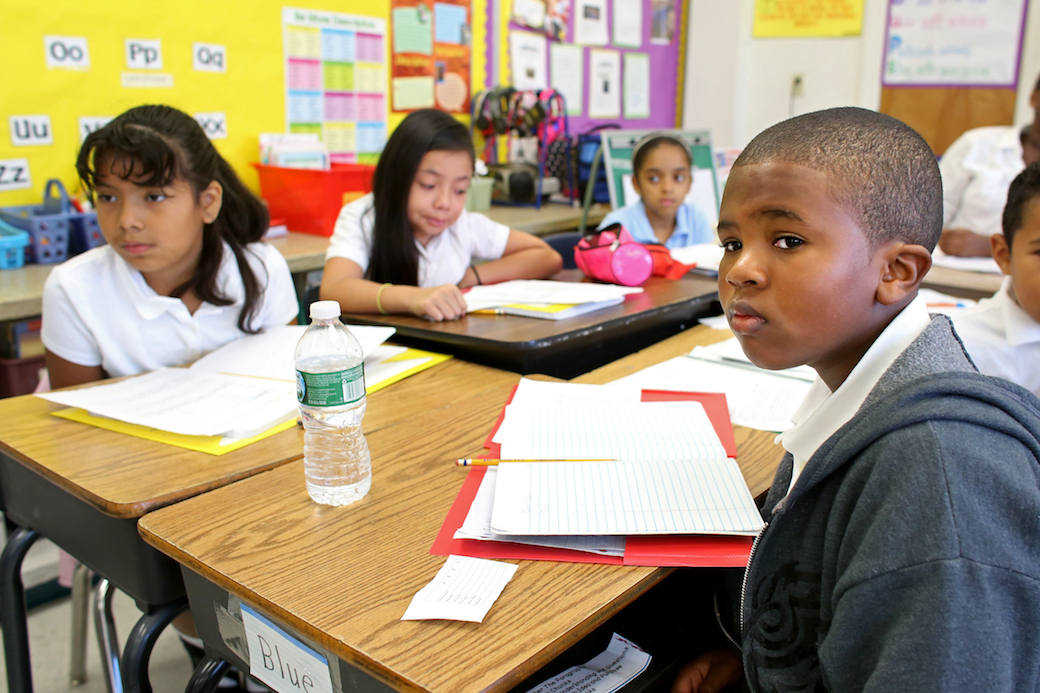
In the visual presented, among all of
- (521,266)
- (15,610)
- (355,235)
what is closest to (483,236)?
(521,266)

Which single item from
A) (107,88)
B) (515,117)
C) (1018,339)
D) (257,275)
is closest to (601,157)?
(515,117)

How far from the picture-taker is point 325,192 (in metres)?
2.57

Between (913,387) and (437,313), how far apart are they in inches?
41.4

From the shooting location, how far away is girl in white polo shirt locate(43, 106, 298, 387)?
4.42ft

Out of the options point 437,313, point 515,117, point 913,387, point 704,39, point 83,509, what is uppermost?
point 704,39

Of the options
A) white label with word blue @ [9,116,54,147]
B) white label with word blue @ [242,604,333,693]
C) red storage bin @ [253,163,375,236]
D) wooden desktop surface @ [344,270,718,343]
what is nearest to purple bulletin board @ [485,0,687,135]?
red storage bin @ [253,163,375,236]

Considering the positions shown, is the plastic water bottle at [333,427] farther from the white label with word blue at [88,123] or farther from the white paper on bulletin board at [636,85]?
the white paper on bulletin board at [636,85]

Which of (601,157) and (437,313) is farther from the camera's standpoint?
(601,157)

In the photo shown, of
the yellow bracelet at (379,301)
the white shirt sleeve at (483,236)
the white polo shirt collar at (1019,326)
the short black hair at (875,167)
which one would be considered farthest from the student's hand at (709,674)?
the white shirt sleeve at (483,236)

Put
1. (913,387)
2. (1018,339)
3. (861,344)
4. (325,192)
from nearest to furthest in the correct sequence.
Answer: (913,387) < (861,344) < (1018,339) < (325,192)

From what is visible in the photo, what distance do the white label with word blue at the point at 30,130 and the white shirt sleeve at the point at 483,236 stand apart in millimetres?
1229

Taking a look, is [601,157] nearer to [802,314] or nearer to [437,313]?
[437,313]

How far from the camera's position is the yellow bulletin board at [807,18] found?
415 centimetres

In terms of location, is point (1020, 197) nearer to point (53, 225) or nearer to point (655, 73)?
point (53, 225)
